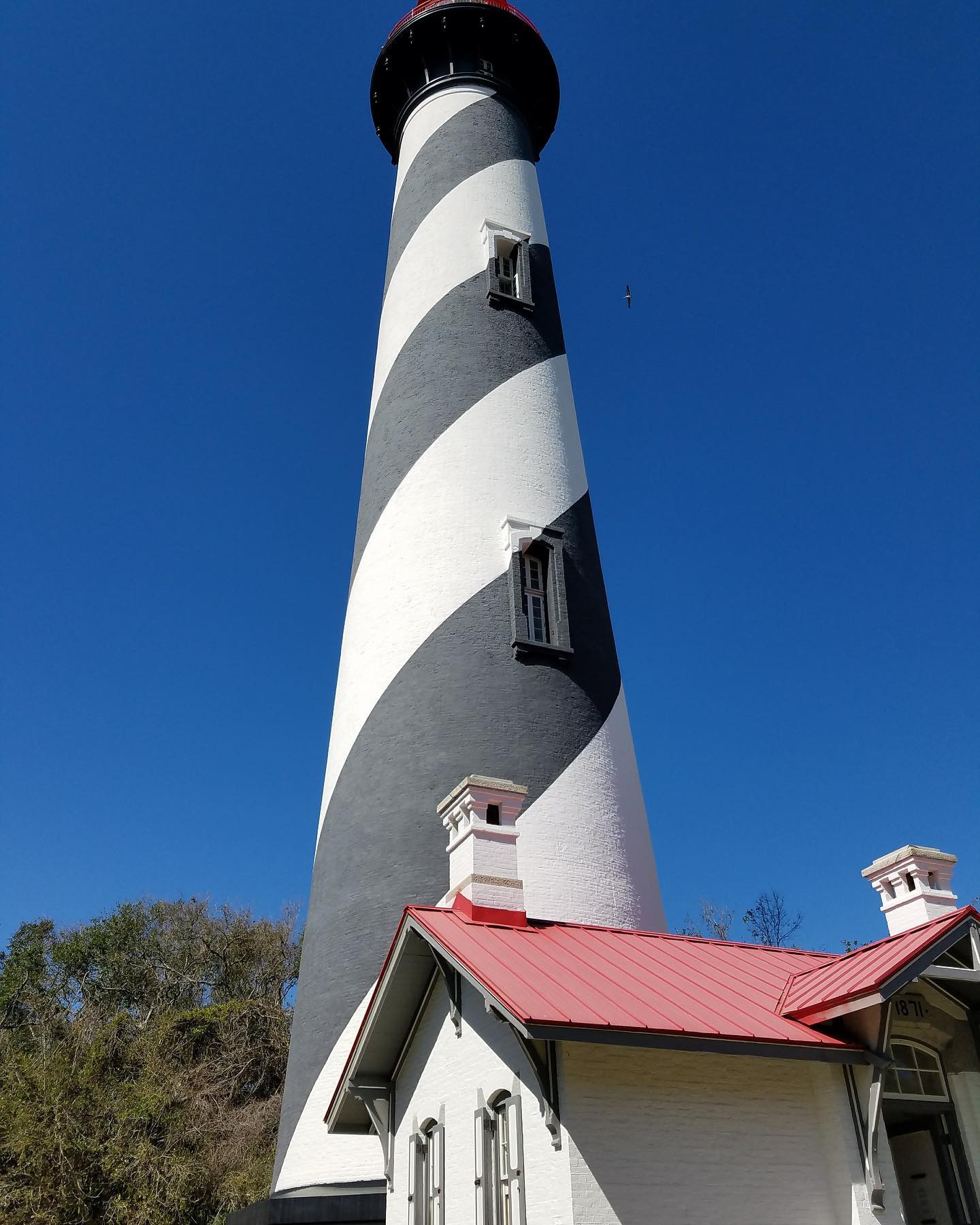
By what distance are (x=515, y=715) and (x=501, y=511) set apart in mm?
2679

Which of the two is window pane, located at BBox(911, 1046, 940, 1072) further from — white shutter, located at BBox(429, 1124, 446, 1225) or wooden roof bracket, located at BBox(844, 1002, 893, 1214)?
white shutter, located at BBox(429, 1124, 446, 1225)

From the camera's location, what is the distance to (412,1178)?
26.8ft

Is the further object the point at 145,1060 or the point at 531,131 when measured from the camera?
the point at 145,1060

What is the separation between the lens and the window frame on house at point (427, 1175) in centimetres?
775

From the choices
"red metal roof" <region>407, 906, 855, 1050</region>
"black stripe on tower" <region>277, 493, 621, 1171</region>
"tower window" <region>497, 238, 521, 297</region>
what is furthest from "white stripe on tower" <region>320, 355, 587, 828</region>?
"red metal roof" <region>407, 906, 855, 1050</region>

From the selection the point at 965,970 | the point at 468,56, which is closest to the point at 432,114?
the point at 468,56

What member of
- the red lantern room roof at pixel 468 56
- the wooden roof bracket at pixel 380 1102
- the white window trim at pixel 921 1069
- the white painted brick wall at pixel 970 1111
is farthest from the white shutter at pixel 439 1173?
the red lantern room roof at pixel 468 56

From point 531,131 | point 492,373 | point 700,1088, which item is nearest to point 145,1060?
point 492,373

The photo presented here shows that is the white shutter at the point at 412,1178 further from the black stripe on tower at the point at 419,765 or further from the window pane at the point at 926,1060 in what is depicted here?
the window pane at the point at 926,1060

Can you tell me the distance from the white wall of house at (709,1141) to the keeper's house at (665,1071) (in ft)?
0.04

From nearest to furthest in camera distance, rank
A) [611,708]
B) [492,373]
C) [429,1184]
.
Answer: [429,1184] → [611,708] → [492,373]

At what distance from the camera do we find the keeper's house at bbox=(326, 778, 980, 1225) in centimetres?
634

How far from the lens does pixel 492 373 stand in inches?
536

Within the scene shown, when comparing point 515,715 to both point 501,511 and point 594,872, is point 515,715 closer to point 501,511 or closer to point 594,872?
point 594,872
